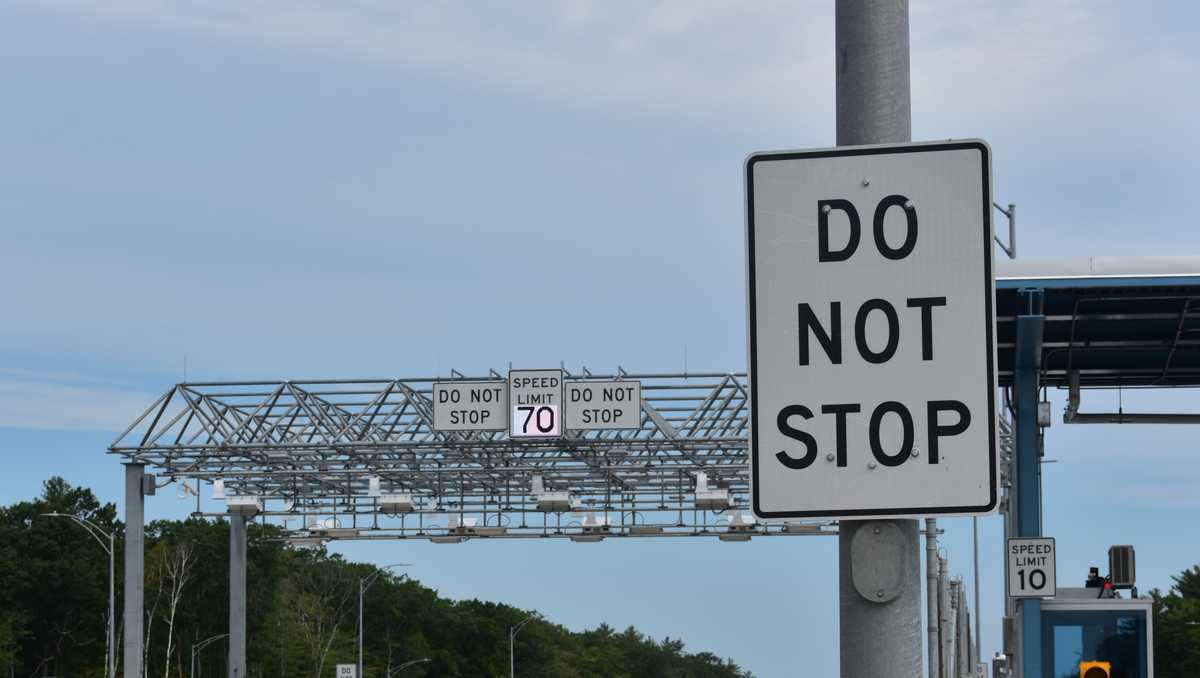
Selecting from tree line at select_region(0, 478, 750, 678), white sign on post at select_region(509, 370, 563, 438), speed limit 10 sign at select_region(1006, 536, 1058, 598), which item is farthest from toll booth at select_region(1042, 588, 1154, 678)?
tree line at select_region(0, 478, 750, 678)

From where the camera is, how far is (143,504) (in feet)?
155

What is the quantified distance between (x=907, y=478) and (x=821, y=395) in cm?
31

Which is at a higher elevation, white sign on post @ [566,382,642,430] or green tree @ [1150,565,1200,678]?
white sign on post @ [566,382,642,430]

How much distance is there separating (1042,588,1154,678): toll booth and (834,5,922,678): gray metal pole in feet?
71.8

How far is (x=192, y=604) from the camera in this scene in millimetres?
104688

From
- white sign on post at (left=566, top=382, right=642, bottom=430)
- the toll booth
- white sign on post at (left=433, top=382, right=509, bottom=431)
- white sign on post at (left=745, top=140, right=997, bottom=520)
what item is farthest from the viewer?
white sign on post at (left=433, top=382, right=509, bottom=431)

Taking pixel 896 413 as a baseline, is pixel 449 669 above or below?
below

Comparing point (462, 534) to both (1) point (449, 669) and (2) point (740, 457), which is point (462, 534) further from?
(1) point (449, 669)

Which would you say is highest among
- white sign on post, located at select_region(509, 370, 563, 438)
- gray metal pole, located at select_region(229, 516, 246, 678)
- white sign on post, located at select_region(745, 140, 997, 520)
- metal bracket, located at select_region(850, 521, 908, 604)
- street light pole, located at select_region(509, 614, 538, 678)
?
white sign on post, located at select_region(509, 370, 563, 438)

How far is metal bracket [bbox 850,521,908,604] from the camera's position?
183 inches

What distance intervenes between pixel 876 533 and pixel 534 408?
37497 millimetres

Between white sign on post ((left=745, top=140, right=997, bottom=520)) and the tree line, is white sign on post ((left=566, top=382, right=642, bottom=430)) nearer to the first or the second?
white sign on post ((left=745, top=140, right=997, bottom=520))

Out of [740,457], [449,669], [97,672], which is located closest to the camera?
[740,457]

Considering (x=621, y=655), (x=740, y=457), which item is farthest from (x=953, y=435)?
(x=621, y=655)
